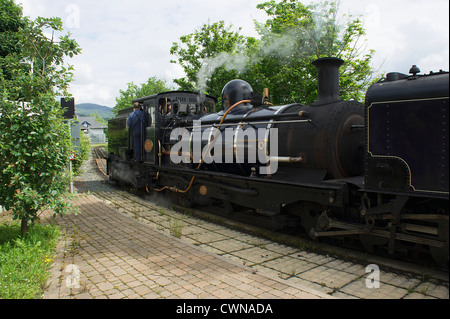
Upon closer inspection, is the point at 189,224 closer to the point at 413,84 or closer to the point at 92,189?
the point at 413,84

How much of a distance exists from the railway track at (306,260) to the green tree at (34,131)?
2490 millimetres

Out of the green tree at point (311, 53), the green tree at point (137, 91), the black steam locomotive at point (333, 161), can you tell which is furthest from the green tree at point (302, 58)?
the green tree at point (137, 91)

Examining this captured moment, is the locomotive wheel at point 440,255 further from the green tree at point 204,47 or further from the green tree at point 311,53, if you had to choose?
the green tree at point 204,47

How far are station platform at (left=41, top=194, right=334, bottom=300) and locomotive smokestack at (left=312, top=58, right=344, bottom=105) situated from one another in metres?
3.45

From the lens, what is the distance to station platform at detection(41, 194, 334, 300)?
153 inches

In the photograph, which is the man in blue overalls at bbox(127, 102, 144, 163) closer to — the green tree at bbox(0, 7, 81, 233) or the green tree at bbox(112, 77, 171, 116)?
the green tree at bbox(0, 7, 81, 233)

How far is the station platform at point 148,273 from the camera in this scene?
389 cm

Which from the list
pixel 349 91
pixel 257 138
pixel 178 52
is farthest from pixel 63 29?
pixel 178 52

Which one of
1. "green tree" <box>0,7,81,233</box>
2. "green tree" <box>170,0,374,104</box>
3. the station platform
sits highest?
"green tree" <box>170,0,374,104</box>

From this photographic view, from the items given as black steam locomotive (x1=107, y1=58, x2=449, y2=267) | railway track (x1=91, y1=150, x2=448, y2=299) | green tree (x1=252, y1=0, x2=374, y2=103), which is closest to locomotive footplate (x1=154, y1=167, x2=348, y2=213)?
black steam locomotive (x1=107, y1=58, x2=449, y2=267)

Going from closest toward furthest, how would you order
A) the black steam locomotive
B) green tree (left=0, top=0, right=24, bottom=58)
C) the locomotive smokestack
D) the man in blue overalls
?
the black steam locomotive < the locomotive smokestack < the man in blue overalls < green tree (left=0, top=0, right=24, bottom=58)

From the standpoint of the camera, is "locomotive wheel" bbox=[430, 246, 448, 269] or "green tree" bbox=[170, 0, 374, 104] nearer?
"locomotive wheel" bbox=[430, 246, 448, 269]

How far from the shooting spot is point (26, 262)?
4.49 metres

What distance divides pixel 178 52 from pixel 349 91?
11.8 metres
